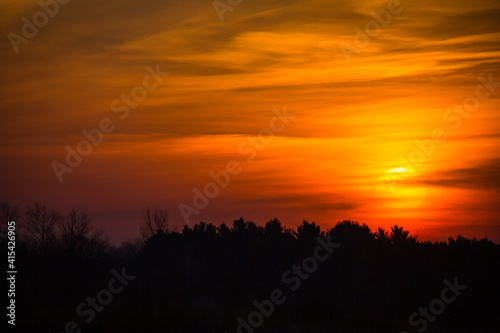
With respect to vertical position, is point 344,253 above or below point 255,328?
above

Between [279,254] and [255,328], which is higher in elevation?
[279,254]

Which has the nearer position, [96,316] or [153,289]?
[96,316]

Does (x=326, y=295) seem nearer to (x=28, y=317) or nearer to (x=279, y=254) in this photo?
(x=279, y=254)

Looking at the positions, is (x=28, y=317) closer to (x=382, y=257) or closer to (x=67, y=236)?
(x=382, y=257)

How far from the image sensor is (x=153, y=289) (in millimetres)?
60250

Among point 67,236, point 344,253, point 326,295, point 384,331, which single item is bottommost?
point 384,331

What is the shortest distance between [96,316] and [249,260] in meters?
26.8

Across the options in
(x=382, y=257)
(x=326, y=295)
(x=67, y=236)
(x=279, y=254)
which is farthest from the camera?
(x=67, y=236)

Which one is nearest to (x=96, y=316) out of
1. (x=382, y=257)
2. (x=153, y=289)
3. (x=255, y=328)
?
(x=255, y=328)


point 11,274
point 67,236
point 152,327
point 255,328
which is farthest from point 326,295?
point 67,236

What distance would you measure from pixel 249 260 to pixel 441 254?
722 inches

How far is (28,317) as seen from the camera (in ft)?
123

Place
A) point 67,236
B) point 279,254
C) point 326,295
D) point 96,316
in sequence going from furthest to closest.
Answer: point 67,236, point 279,254, point 326,295, point 96,316

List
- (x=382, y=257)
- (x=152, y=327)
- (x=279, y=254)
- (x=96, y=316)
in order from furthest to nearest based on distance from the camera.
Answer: (x=279, y=254)
(x=382, y=257)
(x=96, y=316)
(x=152, y=327)
